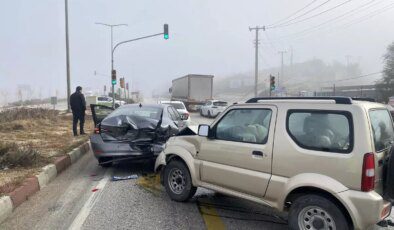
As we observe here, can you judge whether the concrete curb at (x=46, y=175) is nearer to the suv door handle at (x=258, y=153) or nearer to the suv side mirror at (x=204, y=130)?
the suv side mirror at (x=204, y=130)

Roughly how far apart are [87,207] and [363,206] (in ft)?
12.5

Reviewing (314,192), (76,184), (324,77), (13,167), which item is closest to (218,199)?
(314,192)

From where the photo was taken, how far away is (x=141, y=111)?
9.78 metres

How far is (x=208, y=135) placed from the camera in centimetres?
591

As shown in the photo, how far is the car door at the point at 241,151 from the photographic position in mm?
5137

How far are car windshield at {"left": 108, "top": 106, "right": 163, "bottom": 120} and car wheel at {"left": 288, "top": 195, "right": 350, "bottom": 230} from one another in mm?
5283

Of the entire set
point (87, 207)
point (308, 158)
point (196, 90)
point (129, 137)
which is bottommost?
point (87, 207)

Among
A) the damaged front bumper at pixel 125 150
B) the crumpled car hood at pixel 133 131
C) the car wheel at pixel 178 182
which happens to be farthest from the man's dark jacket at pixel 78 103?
the car wheel at pixel 178 182

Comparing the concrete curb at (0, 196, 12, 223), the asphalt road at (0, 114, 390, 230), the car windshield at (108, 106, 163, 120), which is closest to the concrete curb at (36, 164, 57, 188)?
the asphalt road at (0, 114, 390, 230)

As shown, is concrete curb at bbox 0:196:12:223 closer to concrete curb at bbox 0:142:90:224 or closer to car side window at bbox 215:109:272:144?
concrete curb at bbox 0:142:90:224

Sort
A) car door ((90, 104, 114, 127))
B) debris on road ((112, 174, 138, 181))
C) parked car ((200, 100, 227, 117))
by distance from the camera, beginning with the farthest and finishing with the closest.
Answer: parked car ((200, 100, 227, 117)) < car door ((90, 104, 114, 127)) < debris on road ((112, 174, 138, 181))

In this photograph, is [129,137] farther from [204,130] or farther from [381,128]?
[381,128]

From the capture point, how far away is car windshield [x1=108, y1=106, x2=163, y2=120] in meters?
9.58

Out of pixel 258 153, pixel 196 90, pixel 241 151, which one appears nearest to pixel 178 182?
pixel 241 151
